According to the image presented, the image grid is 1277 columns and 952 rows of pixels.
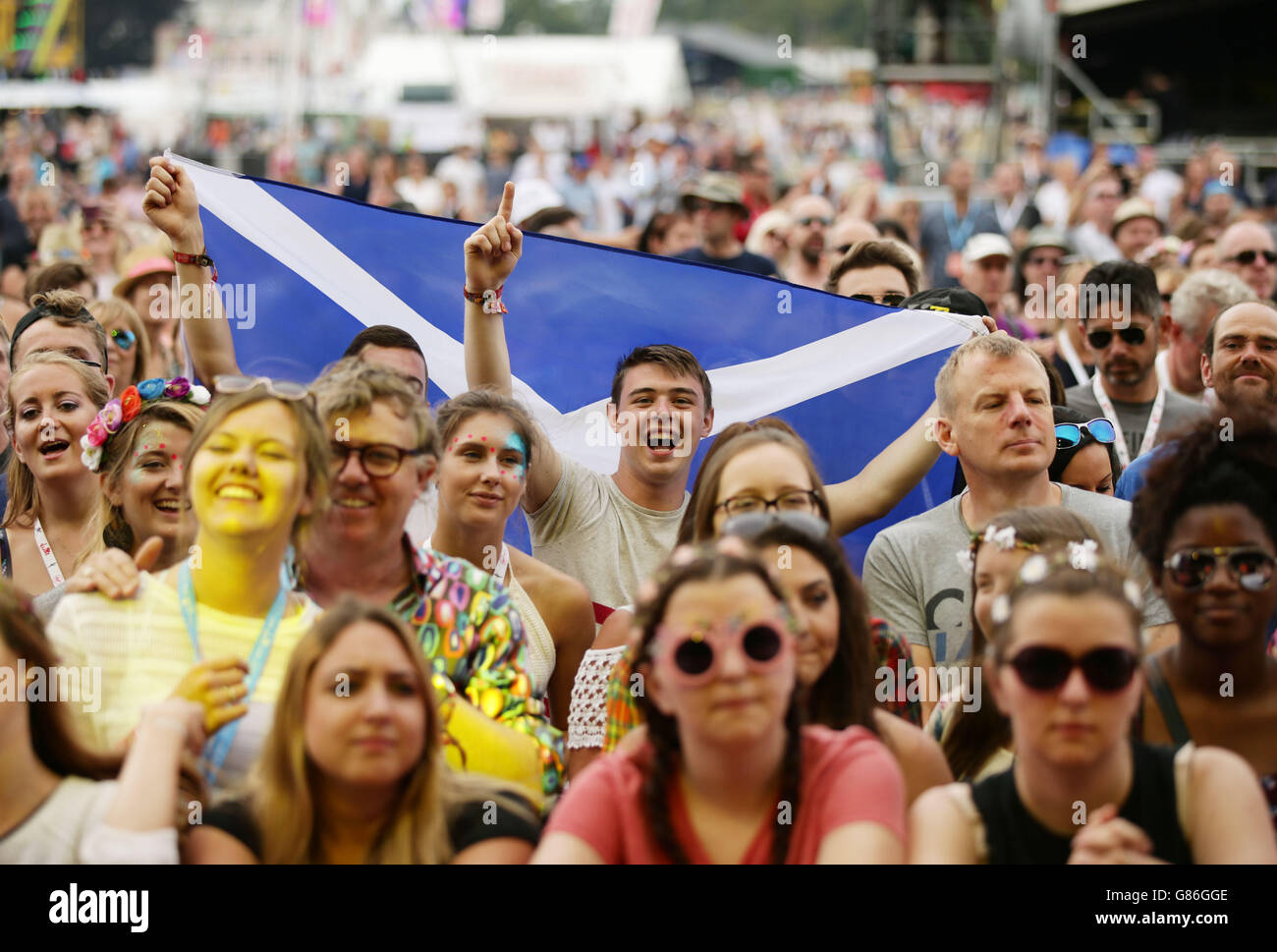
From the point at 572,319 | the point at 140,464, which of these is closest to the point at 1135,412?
the point at 572,319

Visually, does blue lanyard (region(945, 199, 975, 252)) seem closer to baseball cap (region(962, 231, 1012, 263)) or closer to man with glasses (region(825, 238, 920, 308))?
baseball cap (region(962, 231, 1012, 263))

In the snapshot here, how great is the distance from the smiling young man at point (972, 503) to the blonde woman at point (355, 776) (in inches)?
68.0

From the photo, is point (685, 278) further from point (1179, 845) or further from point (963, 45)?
point (963, 45)

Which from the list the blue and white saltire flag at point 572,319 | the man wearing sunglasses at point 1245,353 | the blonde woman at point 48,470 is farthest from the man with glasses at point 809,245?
the blonde woman at point 48,470

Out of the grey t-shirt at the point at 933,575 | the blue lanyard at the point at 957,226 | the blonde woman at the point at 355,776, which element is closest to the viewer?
the blonde woman at the point at 355,776

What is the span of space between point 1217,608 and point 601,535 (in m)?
1.94

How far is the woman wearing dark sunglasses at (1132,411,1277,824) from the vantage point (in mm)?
3143

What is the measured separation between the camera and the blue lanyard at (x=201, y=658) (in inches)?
117

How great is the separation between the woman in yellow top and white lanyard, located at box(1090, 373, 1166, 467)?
3.50m

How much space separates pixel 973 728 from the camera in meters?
3.31

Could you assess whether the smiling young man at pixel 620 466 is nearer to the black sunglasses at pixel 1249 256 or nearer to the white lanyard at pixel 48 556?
the white lanyard at pixel 48 556

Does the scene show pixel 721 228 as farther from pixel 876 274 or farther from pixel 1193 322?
pixel 1193 322

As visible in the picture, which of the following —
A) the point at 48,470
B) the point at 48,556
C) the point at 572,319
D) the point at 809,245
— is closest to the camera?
the point at 48,556

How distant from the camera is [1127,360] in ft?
19.3
